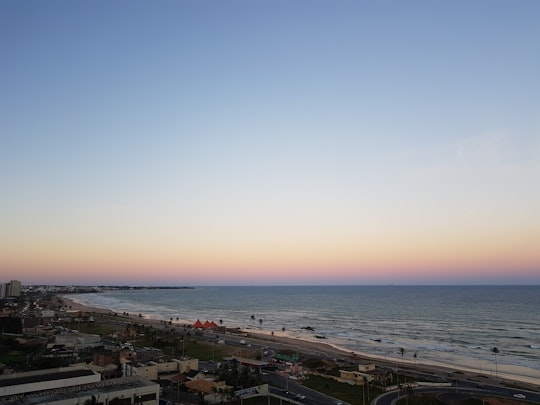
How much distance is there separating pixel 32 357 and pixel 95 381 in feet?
77.5

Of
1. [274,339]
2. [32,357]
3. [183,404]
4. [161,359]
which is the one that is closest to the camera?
[183,404]

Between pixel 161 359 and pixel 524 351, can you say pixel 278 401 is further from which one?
pixel 524 351

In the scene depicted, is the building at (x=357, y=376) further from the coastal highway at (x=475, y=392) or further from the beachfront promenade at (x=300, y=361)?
the coastal highway at (x=475, y=392)

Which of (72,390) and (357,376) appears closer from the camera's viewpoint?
(72,390)

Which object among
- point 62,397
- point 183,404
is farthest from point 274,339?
point 62,397

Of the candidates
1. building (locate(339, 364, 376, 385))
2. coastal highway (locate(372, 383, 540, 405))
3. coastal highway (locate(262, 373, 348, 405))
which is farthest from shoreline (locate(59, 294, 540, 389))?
coastal highway (locate(262, 373, 348, 405))

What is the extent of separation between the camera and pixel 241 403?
39562mm

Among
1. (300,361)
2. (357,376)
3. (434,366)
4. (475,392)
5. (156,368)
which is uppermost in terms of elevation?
(156,368)

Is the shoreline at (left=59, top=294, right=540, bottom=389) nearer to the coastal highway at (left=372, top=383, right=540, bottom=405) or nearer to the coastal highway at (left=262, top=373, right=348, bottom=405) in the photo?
the coastal highway at (left=372, top=383, right=540, bottom=405)

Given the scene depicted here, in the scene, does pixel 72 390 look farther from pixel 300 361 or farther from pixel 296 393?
pixel 300 361

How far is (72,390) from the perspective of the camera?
35594 millimetres

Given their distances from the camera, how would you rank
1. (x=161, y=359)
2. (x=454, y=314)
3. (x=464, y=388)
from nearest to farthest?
(x=464, y=388), (x=161, y=359), (x=454, y=314)

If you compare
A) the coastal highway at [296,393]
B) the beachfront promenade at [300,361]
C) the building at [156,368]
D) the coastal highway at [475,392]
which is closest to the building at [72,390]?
the building at [156,368]

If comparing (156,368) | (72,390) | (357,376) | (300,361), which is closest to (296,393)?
(357,376)
